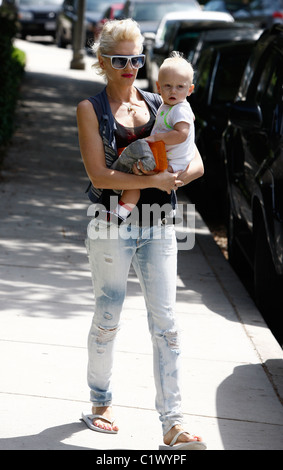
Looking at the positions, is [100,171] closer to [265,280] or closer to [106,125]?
[106,125]

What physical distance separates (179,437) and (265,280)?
2521 millimetres

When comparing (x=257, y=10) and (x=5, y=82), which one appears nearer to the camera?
(x=5, y=82)

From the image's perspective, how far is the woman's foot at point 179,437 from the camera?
422 centimetres

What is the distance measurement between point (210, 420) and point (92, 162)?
4.93 ft

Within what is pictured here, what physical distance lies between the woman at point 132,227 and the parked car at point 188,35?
8274 millimetres

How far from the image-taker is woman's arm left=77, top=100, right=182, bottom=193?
13.5ft

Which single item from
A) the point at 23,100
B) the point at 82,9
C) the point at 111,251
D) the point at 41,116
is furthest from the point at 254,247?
the point at 82,9

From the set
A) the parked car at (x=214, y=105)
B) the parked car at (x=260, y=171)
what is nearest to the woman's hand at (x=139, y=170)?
the parked car at (x=260, y=171)

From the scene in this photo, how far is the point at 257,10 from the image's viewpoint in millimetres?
26469

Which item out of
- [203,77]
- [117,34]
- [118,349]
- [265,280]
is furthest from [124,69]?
[203,77]

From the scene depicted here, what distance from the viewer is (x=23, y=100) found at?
17.0 meters

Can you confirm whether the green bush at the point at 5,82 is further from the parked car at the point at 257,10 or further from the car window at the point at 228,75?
the parked car at the point at 257,10

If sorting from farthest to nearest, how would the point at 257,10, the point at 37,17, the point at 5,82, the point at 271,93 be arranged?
the point at 37,17 < the point at 257,10 < the point at 5,82 < the point at 271,93
